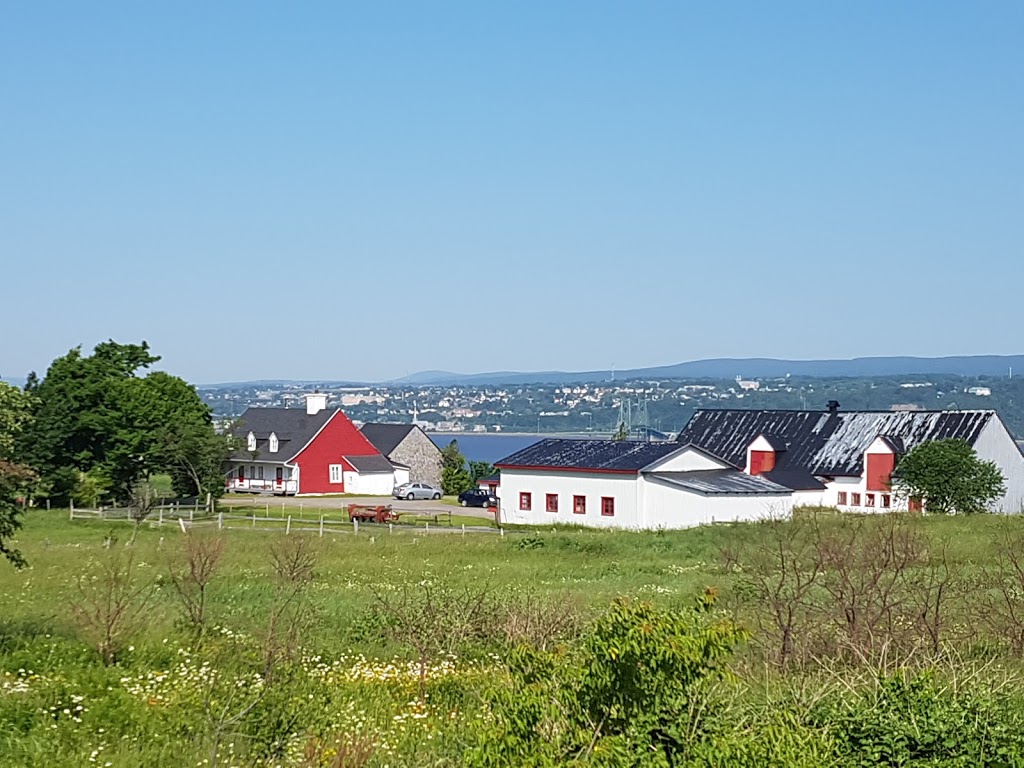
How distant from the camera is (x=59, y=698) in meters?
13.0

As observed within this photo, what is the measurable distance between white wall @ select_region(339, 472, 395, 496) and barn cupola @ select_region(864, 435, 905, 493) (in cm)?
3201

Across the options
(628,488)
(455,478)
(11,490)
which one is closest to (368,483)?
(455,478)

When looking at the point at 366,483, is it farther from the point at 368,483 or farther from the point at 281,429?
the point at 281,429

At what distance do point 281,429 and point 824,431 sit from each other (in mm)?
34443

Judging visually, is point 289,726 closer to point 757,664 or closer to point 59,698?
point 59,698

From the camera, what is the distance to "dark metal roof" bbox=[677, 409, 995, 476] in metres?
54.9

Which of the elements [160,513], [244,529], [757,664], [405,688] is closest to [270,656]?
[405,688]

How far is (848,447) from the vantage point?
185 ft

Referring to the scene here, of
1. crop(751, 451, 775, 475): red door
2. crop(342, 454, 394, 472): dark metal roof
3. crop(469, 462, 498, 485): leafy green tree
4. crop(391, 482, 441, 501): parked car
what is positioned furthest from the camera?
crop(469, 462, 498, 485): leafy green tree

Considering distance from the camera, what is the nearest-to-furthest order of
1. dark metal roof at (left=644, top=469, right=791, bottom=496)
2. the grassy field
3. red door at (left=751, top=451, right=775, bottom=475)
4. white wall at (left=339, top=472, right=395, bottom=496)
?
the grassy field → dark metal roof at (left=644, top=469, right=791, bottom=496) → red door at (left=751, top=451, right=775, bottom=475) → white wall at (left=339, top=472, right=395, bottom=496)

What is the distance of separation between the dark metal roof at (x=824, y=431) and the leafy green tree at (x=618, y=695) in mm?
47680

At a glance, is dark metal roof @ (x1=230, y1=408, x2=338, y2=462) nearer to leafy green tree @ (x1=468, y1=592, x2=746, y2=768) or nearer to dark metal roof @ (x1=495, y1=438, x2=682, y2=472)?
dark metal roof @ (x1=495, y1=438, x2=682, y2=472)

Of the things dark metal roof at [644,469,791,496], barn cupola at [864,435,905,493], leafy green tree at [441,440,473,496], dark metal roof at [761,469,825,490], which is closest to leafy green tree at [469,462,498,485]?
leafy green tree at [441,440,473,496]

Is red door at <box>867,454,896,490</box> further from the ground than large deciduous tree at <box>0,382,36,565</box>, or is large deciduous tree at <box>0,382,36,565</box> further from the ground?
large deciduous tree at <box>0,382,36,565</box>
